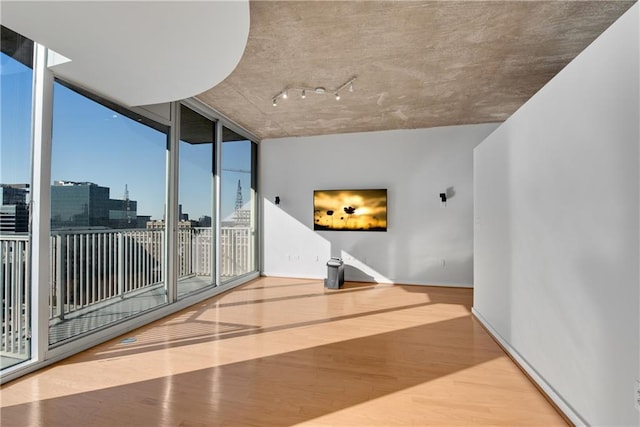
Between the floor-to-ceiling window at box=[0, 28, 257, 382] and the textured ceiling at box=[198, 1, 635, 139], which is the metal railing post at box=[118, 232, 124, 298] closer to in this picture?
the floor-to-ceiling window at box=[0, 28, 257, 382]

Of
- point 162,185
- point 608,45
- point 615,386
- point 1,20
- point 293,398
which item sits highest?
point 1,20

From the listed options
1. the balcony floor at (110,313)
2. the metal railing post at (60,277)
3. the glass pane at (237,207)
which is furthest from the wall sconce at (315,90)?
the balcony floor at (110,313)

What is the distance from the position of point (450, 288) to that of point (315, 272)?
2.76 metres

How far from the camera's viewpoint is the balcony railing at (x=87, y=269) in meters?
2.41

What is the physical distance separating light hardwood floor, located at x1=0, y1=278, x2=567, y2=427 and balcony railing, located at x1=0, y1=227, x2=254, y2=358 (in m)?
0.49

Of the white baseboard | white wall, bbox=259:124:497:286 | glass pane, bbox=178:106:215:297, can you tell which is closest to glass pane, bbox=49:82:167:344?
glass pane, bbox=178:106:215:297

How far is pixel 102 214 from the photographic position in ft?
10.00

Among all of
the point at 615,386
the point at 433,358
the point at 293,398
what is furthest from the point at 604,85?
the point at 293,398

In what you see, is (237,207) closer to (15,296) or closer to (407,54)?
(15,296)

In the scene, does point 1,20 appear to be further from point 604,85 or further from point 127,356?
point 604,85

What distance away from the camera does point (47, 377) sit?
2.29 m

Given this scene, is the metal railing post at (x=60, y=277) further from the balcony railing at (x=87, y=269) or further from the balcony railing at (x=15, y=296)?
the balcony railing at (x=15, y=296)

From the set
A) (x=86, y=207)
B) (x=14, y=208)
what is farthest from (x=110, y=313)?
(x=14, y=208)

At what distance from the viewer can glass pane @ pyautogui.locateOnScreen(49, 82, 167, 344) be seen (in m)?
2.68
